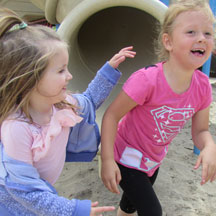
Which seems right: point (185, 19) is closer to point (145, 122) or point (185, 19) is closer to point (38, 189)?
point (145, 122)

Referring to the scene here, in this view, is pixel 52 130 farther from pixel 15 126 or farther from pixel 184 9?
pixel 184 9

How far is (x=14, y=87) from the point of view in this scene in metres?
0.78

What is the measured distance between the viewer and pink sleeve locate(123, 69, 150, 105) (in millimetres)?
1013

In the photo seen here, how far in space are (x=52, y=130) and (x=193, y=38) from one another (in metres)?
0.58

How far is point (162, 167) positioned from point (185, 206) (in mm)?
399

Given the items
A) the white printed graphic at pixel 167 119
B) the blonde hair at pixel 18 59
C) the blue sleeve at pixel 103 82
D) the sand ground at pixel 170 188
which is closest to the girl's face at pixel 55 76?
the blonde hair at pixel 18 59

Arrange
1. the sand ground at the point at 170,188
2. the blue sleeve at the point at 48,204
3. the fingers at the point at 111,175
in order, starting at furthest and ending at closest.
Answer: the sand ground at the point at 170,188 → the fingers at the point at 111,175 → the blue sleeve at the point at 48,204

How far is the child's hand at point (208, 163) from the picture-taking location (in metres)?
1.00

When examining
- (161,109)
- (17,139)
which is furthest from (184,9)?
(17,139)

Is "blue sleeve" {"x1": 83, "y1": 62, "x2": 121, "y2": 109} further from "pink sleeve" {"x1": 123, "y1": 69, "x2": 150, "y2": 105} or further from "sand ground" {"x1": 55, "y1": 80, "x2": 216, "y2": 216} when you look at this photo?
"sand ground" {"x1": 55, "y1": 80, "x2": 216, "y2": 216}

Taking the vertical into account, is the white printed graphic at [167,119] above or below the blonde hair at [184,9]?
below

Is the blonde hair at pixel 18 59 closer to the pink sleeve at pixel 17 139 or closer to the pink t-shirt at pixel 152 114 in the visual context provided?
the pink sleeve at pixel 17 139

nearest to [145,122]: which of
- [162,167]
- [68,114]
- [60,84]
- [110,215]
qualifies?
[68,114]

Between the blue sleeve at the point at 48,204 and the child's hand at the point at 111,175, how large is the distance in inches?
9.0
